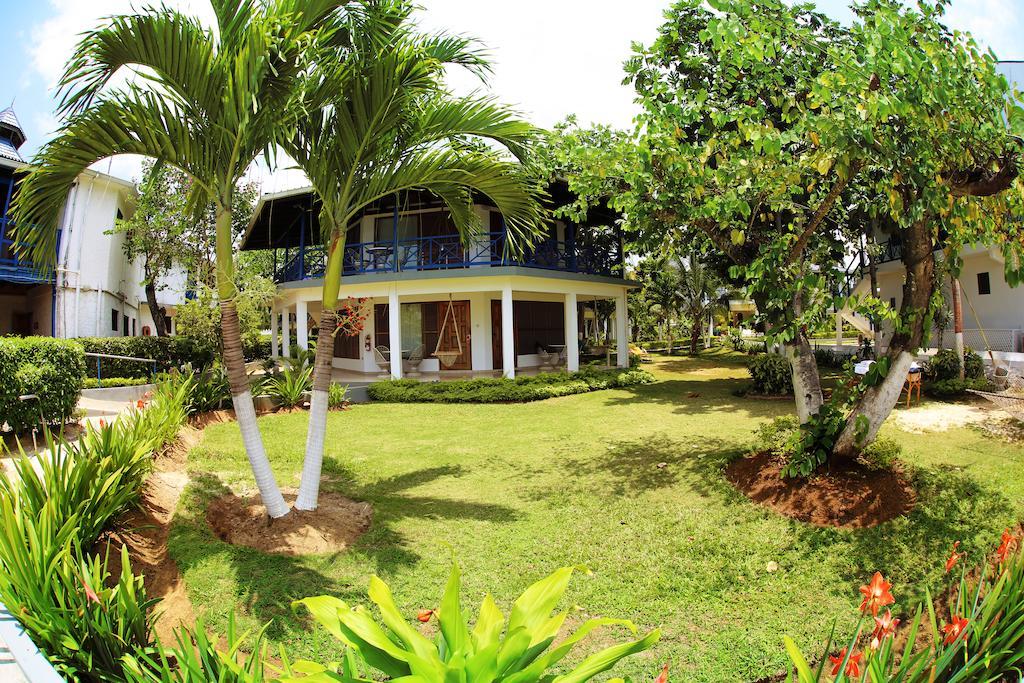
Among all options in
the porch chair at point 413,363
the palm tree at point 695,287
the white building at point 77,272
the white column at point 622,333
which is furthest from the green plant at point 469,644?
the palm tree at point 695,287

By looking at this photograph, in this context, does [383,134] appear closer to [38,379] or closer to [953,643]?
[953,643]

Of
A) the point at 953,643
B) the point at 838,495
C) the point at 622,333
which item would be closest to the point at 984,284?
the point at 622,333

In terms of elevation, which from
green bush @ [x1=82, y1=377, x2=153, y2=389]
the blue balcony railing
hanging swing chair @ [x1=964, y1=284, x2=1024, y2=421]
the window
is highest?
the blue balcony railing

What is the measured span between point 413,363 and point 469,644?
16.1m

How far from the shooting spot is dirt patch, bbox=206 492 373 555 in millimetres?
4910

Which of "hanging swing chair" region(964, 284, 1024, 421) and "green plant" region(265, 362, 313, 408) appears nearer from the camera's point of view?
"hanging swing chair" region(964, 284, 1024, 421)

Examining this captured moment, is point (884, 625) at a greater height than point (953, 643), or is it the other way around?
point (884, 625)

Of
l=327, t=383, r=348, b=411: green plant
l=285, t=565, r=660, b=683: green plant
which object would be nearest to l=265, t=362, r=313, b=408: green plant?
l=327, t=383, r=348, b=411: green plant

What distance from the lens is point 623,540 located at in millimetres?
5219

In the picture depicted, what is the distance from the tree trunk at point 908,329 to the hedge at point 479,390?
31.4 ft

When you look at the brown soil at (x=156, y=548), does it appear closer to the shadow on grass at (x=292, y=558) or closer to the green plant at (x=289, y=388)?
the shadow on grass at (x=292, y=558)

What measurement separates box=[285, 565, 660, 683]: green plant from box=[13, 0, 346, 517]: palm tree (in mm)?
3426

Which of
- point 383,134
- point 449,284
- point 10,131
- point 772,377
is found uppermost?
point 10,131

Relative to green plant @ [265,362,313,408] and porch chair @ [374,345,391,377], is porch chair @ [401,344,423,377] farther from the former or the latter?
green plant @ [265,362,313,408]
